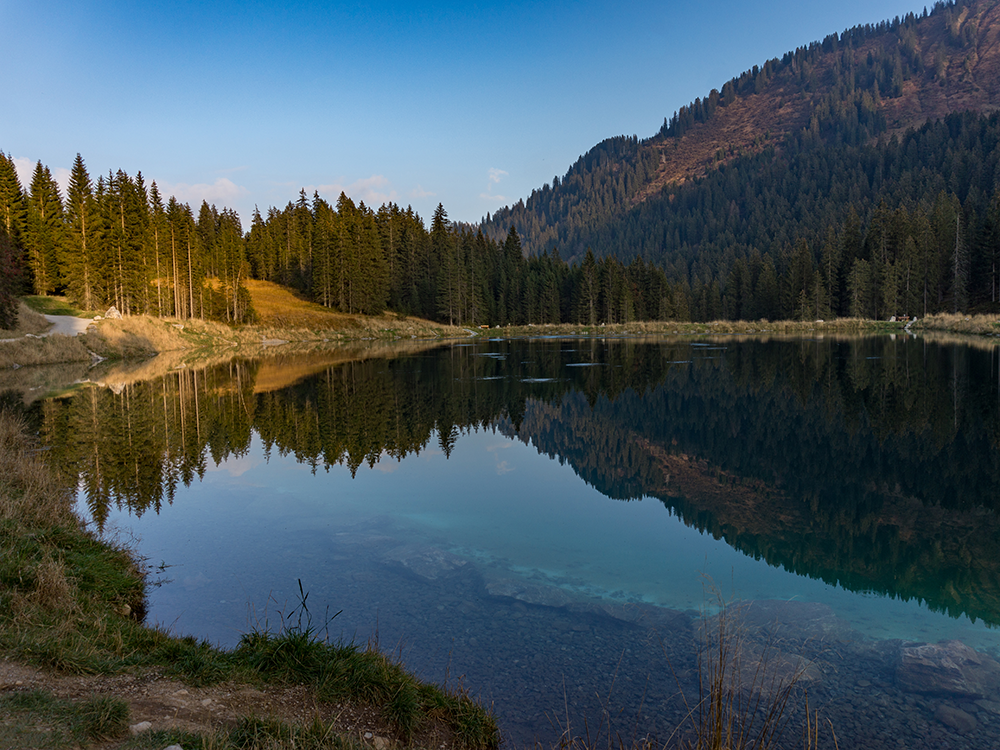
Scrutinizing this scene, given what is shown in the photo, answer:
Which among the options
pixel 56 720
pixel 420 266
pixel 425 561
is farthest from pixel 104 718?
pixel 420 266

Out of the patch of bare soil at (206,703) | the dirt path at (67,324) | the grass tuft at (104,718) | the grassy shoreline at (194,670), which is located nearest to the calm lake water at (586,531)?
the grassy shoreline at (194,670)

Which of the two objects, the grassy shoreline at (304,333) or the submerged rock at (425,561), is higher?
the grassy shoreline at (304,333)

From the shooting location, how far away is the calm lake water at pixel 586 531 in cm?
612

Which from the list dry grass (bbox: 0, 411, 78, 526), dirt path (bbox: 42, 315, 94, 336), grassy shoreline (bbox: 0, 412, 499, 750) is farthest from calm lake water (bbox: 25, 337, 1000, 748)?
dirt path (bbox: 42, 315, 94, 336)

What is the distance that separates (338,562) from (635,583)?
4.30 meters

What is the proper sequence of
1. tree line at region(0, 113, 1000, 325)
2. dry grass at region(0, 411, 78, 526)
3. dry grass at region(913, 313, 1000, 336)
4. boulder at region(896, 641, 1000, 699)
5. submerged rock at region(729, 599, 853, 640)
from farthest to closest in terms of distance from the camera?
tree line at region(0, 113, 1000, 325) < dry grass at region(913, 313, 1000, 336) < dry grass at region(0, 411, 78, 526) < submerged rock at region(729, 599, 853, 640) < boulder at region(896, 641, 1000, 699)

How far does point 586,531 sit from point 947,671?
5.42 metres

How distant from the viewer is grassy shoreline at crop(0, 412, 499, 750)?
160 inches

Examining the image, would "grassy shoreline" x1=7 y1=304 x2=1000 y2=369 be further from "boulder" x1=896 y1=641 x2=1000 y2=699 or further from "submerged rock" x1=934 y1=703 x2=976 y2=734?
"submerged rock" x1=934 y1=703 x2=976 y2=734

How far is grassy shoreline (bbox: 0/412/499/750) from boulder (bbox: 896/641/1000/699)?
3.96m

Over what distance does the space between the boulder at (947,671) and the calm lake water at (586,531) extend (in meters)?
0.13

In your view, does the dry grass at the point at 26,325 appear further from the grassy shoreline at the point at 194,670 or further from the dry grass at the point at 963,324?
the dry grass at the point at 963,324

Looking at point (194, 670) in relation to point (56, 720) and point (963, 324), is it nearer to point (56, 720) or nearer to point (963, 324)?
point (56, 720)

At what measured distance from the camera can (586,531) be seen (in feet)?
34.7
